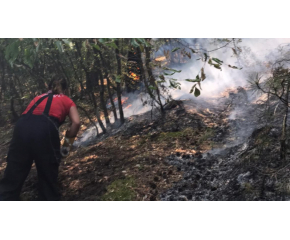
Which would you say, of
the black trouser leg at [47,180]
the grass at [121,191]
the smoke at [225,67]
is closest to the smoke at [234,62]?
the smoke at [225,67]

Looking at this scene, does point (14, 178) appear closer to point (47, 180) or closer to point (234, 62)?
point (47, 180)

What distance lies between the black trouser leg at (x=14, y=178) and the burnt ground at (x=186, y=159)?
0.06 meters

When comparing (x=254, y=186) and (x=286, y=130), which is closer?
(x=254, y=186)

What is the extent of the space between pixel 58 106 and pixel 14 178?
29.9 inches

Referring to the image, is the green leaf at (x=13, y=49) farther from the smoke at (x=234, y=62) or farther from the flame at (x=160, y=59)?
the smoke at (x=234, y=62)

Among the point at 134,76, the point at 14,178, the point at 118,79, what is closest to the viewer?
the point at 14,178

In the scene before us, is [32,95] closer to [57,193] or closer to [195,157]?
[57,193]

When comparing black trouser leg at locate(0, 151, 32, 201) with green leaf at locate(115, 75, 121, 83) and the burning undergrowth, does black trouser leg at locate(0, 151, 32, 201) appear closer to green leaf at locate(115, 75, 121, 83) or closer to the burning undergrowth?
green leaf at locate(115, 75, 121, 83)

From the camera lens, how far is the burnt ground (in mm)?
2518

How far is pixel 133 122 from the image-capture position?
286 centimetres

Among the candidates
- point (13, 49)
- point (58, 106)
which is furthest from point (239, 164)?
point (13, 49)

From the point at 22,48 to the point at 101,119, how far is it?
96 cm

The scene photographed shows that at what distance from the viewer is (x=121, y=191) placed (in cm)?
254
